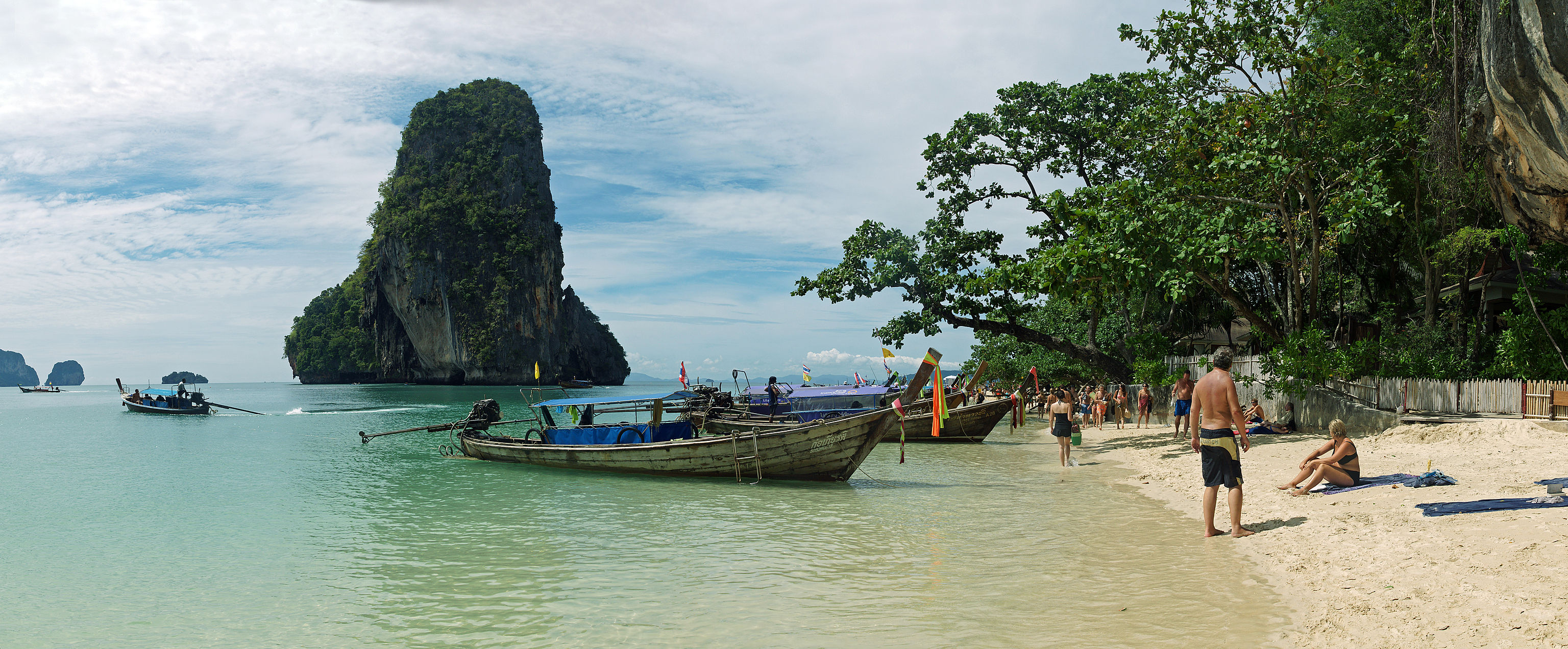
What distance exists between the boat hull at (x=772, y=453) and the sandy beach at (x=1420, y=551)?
453cm

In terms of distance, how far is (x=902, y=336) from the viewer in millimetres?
21781

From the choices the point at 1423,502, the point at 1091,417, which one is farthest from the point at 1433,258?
the point at 1423,502

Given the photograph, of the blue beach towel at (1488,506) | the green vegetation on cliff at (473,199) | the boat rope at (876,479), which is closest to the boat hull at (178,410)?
the green vegetation on cliff at (473,199)

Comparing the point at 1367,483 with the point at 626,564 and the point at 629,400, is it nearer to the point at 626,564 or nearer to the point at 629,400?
the point at 626,564

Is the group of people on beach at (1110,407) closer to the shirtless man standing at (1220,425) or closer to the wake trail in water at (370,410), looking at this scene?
the shirtless man standing at (1220,425)

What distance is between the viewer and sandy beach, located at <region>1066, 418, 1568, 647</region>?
4.95 m

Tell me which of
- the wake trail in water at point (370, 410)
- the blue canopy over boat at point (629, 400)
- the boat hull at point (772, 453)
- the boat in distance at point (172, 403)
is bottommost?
the wake trail in water at point (370, 410)

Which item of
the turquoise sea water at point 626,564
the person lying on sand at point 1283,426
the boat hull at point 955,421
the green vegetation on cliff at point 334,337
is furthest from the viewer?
the green vegetation on cliff at point 334,337

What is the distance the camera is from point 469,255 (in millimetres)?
91938

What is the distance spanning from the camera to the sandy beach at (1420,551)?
4949mm

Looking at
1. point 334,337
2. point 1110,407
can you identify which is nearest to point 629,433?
point 1110,407

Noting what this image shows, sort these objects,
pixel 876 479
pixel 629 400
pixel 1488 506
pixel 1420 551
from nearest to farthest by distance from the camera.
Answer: pixel 1420 551 → pixel 1488 506 → pixel 876 479 → pixel 629 400

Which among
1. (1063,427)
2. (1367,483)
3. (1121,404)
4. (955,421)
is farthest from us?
(1121,404)

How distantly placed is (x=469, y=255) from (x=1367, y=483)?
93034 millimetres
